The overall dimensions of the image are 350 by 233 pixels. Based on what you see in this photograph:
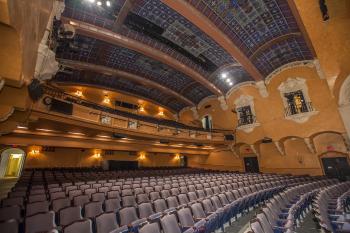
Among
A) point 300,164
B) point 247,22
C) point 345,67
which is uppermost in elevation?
point 247,22

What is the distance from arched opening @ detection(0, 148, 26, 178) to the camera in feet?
37.3

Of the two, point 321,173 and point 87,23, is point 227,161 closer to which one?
point 321,173

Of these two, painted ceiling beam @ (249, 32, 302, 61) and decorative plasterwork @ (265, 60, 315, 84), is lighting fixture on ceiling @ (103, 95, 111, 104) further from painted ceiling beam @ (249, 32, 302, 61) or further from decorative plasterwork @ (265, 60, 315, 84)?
decorative plasterwork @ (265, 60, 315, 84)

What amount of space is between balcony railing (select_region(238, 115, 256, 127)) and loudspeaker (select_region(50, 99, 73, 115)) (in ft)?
40.5

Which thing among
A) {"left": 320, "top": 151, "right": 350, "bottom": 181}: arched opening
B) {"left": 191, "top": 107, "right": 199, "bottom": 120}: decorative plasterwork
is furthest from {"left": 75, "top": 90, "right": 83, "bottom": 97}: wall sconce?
{"left": 320, "top": 151, "right": 350, "bottom": 181}: arched opening

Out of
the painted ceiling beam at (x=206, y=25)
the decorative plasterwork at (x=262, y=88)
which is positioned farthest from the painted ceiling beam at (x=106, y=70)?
the decorative plasterwork at (x=262, y=88)

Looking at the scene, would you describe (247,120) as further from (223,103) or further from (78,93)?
(78,93)

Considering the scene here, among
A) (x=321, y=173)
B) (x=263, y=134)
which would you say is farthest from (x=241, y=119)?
(x=321, y=173)

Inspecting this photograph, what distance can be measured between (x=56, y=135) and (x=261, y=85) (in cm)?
1352

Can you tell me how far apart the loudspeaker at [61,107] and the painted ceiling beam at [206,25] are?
5.74 m

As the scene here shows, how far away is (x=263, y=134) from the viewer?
13641mm

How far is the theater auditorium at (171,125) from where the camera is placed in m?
3.55

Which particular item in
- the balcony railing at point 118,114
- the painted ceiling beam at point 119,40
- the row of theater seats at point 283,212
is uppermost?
the painted ceiling beam at point 119,40

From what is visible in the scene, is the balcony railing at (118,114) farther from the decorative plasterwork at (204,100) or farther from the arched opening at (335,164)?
the arched opening at (335,164)
